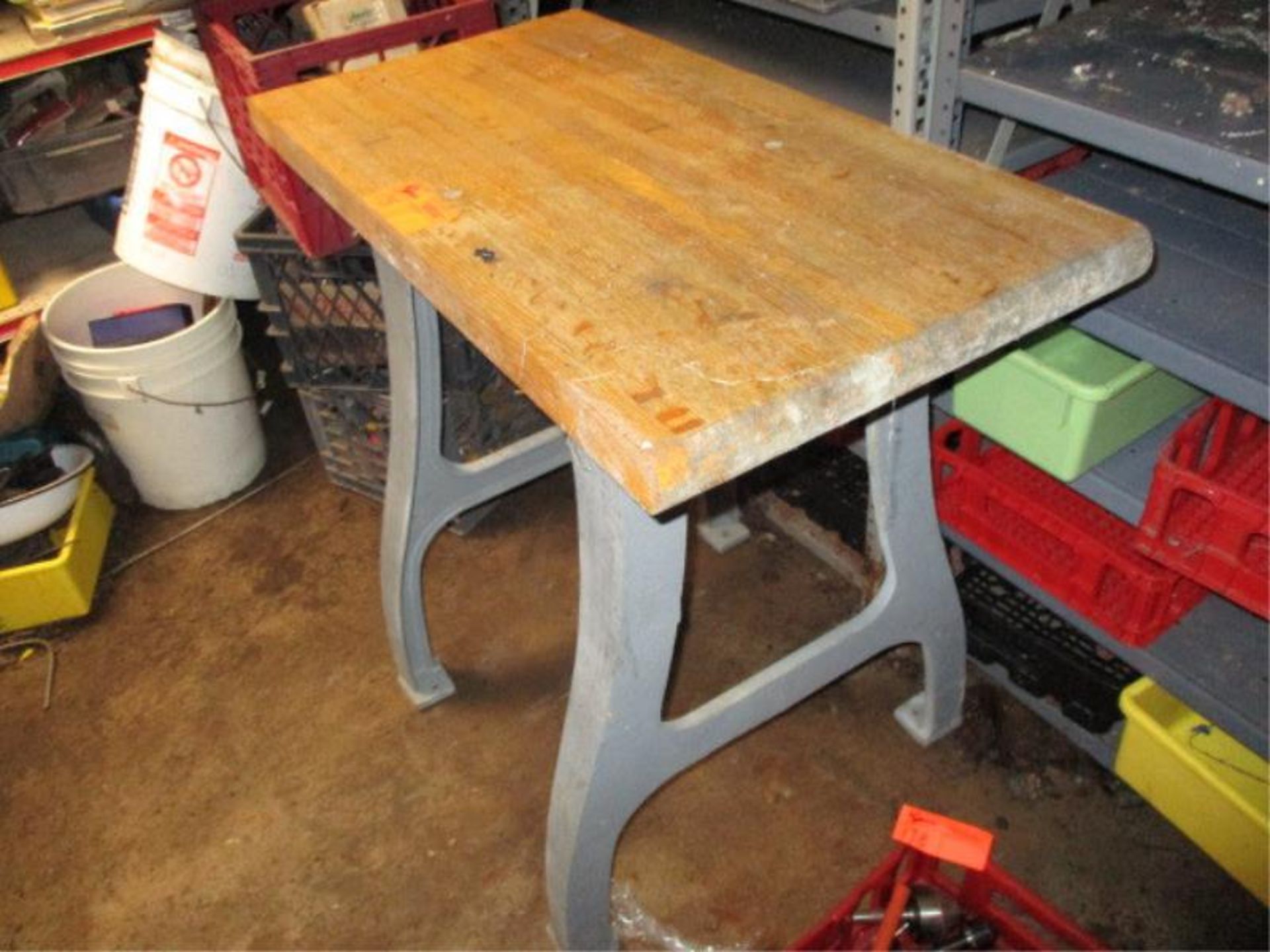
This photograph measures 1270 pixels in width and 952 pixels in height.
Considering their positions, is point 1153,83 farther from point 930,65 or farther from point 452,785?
point 452,785

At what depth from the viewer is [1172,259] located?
1.12m

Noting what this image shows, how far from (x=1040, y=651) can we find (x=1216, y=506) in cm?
44

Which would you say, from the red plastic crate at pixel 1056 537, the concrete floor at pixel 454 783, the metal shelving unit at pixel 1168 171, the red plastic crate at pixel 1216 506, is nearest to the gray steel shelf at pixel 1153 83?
the metal shelving unit at pixel 1168 171

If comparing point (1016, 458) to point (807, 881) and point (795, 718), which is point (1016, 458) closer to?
point (795, 718)

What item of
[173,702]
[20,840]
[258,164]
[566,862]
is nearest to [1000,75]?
[566,862]

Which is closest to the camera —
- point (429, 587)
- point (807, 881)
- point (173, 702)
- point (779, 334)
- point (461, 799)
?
point (779, 334)

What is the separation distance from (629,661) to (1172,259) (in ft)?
2.49

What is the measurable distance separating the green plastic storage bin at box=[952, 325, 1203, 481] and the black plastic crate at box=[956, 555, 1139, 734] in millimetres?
336

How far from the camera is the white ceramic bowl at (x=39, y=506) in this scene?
5.78 ft

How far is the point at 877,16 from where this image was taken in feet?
3.65

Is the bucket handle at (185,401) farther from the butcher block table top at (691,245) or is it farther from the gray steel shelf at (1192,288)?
the gray steel shelf at (1192,288)

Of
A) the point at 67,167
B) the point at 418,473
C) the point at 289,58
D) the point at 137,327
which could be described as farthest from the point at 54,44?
the point at 418,473

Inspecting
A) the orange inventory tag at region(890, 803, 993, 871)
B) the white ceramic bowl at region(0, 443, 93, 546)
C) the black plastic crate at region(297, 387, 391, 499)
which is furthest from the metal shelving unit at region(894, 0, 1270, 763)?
the white ceramic bowl at region(0, 443, 93, 546)

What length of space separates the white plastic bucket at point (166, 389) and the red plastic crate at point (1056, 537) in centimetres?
135
